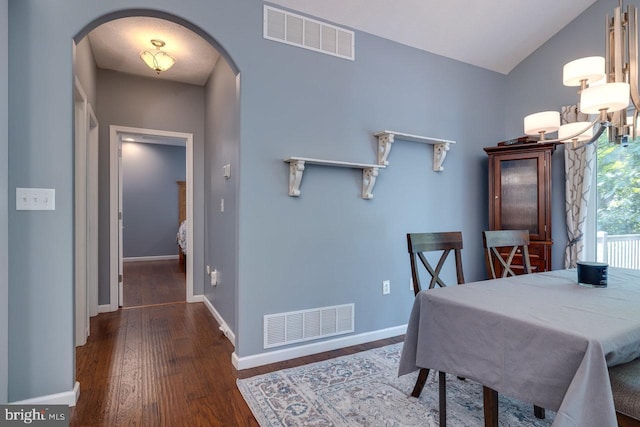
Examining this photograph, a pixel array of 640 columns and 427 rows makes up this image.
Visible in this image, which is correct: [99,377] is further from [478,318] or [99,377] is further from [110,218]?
[478,318]

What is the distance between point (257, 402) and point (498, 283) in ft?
4.92

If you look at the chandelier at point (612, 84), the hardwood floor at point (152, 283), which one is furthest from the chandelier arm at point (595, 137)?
the hardwood floor at point (152, 283)

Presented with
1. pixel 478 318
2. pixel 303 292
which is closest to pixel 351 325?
pixel 303 292

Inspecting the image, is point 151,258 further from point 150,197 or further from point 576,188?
point 576,188

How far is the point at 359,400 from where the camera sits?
1.94m

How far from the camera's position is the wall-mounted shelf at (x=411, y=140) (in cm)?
283

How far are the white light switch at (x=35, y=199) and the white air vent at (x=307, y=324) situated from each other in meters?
1.50

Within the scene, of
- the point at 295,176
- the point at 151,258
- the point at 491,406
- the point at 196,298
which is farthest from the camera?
the point at 151,258

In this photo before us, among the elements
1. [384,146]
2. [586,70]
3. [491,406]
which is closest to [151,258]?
[384,146]

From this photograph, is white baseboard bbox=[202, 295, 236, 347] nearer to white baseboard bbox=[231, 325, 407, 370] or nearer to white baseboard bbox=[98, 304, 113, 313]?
white baseboard bbox=[231, 325, 407, 370]

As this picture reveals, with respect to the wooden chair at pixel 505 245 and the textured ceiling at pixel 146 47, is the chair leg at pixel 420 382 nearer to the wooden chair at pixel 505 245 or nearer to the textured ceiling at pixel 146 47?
the wooden chair at pixel 505 245

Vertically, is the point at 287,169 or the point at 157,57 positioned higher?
the point at 157,57

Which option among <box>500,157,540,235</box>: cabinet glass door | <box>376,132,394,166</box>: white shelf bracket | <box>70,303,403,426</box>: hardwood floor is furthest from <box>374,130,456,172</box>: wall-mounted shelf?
<box>70,303,403,426</box>: hardwood floor

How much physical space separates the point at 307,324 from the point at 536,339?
5.75 feet
